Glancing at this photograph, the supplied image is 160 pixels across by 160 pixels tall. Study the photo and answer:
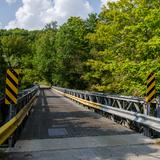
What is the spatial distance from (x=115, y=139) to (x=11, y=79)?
11.7ft

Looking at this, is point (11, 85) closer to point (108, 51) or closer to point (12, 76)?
point (12, 76)

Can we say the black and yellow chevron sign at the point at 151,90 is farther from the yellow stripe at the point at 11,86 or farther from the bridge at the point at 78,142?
the yellow stripe at the point at 11,86

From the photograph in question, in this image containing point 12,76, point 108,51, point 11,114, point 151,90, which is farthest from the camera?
point 108,51

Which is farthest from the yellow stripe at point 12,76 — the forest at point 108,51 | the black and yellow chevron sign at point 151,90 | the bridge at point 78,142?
the forest at point 108,51

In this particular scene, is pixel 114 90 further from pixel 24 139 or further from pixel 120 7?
pixel 24 139

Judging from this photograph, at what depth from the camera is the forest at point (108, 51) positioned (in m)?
17.9

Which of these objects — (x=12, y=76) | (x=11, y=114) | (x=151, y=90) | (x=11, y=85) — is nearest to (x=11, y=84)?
(x=11, y=85)

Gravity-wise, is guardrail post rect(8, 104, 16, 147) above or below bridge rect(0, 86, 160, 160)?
above

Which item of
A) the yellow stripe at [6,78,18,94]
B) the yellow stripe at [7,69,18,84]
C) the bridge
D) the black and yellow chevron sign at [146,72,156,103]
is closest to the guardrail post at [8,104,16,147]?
the bridge

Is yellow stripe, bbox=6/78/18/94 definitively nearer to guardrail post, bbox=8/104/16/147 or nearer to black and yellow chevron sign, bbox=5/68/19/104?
black and yellow chevron sign, bbox=5/68/19/104

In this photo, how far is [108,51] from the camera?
1273 inches

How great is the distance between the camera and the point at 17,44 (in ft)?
268

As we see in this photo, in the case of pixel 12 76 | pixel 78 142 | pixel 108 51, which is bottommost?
pixel 78 142

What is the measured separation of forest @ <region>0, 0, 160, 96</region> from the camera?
1794cm
